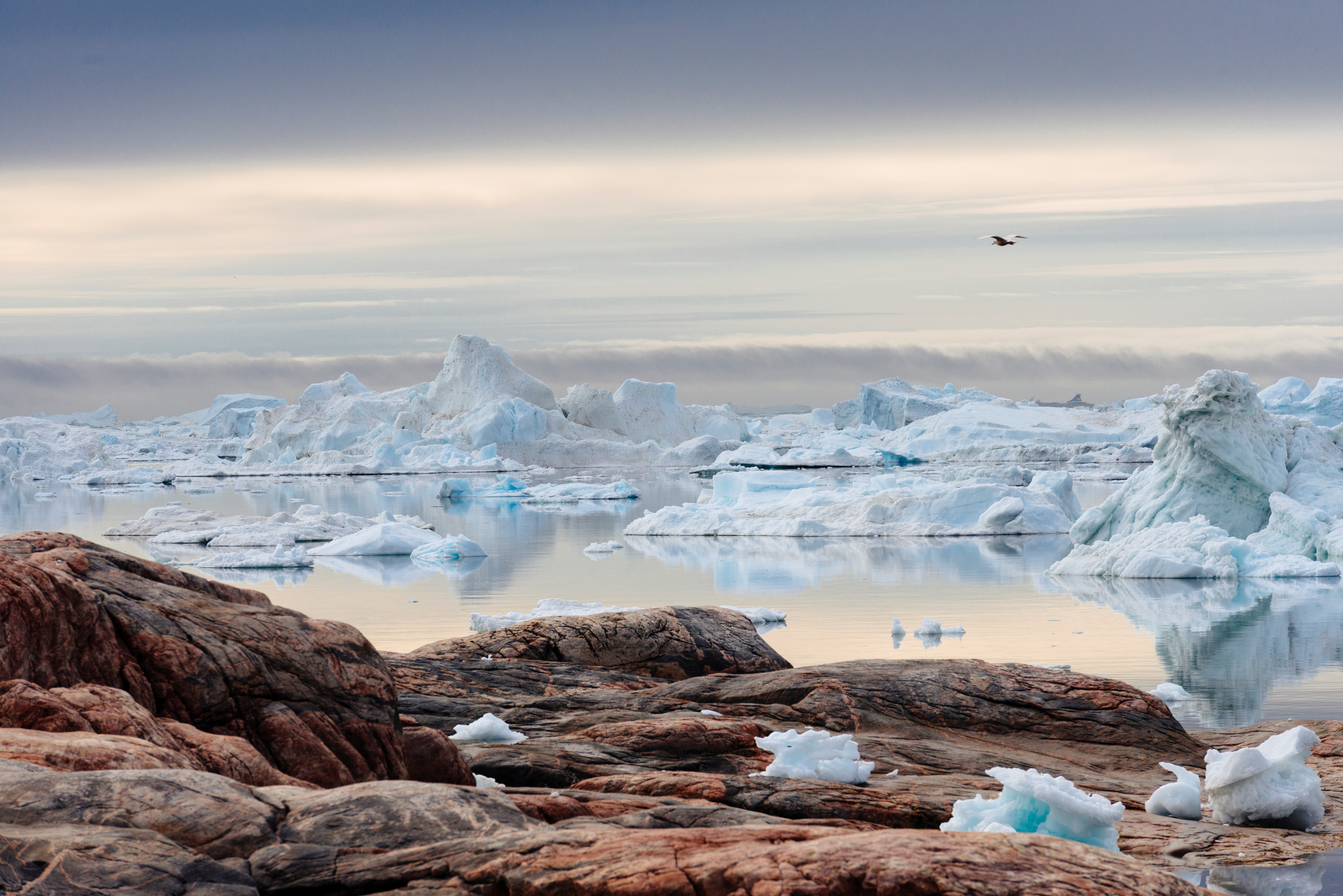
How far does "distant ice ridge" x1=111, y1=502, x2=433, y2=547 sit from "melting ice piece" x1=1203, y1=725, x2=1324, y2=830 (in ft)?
69.9

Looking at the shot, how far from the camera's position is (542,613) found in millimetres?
15320

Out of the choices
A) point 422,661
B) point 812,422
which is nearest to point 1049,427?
point 812,422

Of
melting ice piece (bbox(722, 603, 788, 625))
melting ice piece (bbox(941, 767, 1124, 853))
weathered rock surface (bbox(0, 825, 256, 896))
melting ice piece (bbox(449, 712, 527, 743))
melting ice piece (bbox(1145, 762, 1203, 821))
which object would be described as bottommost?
melting ice piece (bbox(722, 603, 788, 625))

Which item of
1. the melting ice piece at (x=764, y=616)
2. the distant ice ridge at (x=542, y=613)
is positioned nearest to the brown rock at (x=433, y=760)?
the distant ice ridge at (x=542, y=613)

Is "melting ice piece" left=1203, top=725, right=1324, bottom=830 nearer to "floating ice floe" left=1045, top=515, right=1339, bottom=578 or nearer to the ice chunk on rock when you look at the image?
"floating ice floe" left=1045, top=515, right=1339, bottom=578

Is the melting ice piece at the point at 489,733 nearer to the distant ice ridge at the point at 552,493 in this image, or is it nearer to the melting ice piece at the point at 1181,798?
the melting ice piece at the point at 1181,798

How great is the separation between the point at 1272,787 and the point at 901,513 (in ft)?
76.7

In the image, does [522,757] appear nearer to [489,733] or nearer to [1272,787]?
[489,733]

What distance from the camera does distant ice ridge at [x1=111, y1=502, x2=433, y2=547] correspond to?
2617 cm

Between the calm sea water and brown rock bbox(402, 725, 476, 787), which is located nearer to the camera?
brown rock bbox(402, 725, 476, 787)

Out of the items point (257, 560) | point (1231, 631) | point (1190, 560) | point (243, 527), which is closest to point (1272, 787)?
point (1231, 631)

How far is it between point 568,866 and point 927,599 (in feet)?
50.0

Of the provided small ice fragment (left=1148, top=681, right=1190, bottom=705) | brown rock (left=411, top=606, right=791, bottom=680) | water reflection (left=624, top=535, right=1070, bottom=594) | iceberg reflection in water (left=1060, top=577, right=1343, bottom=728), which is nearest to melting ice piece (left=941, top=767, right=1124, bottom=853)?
brown rock (left=411, top=606, right=791, bottom=680)

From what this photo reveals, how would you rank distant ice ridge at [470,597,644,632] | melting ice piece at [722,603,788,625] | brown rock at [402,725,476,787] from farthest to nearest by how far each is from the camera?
melting ice piece at [722,603,788,625]
distant ice ridge at [470,597,644,632]
brown rock at [402,725,476,787]
